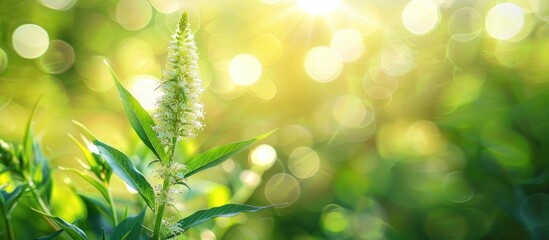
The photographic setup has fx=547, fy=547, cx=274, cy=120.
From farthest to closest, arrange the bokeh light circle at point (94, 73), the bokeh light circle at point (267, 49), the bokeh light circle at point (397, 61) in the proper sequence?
the bokeh light circle at point (94, 73) < the bokeh light circle at point (267, 49) < the bokeh light circle at point (397, 61)

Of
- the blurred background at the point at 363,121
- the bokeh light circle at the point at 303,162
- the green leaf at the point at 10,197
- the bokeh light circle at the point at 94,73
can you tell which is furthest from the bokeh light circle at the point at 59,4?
the green leaf at the point at 10,197

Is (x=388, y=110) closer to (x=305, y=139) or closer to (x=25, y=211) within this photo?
(x=305, y=139)

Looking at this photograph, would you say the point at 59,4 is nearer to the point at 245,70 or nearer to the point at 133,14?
the point at 133,14

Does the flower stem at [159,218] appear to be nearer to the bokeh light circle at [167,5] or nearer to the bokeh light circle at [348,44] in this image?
the bokeh light circle at [348,44]

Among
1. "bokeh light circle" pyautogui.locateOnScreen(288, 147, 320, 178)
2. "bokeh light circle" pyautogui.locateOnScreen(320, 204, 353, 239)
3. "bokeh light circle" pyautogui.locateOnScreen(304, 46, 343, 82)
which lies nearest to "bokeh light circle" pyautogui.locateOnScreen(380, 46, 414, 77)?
"bokeh light circle" pyautogui.locateOnScreen(304, 46, 343, 82)

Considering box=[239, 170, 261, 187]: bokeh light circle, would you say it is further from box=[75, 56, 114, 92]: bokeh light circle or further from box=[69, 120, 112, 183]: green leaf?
box=[75, 56, 114, 92]: bokeh light circle

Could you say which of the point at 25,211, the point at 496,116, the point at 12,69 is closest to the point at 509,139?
the point at 496,116
